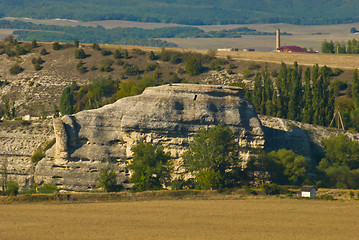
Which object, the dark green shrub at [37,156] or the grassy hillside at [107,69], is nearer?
the dark green shrub at [37,156]

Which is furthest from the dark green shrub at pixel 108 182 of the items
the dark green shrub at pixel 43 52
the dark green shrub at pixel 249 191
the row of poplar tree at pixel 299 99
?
the dark green shrub at pixel 43 52

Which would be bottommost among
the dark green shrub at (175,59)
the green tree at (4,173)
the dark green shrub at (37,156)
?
the green tree at (4,173)

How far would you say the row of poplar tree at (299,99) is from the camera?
86.2m

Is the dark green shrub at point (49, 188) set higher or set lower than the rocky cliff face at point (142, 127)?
lower

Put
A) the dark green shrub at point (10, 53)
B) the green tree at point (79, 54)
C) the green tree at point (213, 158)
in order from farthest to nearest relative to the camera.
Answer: the dark green shrub at point (10, 53)
the green tree at point (79, 54)
the green tree at point (213, 158)

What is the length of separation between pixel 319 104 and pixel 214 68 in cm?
3775

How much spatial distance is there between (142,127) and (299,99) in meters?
31.0

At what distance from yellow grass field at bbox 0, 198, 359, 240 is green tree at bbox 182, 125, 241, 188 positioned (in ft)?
13.6

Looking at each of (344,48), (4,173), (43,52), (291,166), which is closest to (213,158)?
(291,166)

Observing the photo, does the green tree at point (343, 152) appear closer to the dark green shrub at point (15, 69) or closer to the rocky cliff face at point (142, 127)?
the rocky cliff face at point (142, 127)

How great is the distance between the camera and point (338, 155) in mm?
70812

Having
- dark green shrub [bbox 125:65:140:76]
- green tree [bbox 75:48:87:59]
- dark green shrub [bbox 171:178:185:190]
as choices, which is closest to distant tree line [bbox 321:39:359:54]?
dark green shrub [bbox 125:65:140:76]

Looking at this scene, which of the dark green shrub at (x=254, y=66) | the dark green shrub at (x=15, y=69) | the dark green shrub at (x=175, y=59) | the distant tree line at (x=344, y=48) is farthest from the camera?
the distant tree line at (x=344, y=48)

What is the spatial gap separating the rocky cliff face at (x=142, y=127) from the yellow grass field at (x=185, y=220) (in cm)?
841
